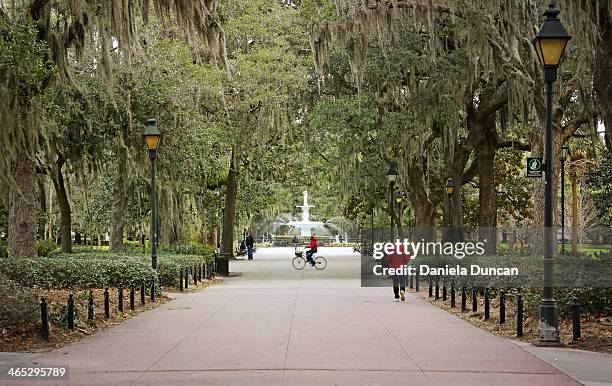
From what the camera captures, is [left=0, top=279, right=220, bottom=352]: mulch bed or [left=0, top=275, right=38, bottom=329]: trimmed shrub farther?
[left=0, top=275, right=38, bottom=329]: trimmed shrub

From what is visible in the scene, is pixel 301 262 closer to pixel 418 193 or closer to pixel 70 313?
pixel 418 193

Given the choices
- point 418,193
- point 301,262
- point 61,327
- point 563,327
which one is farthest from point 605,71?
point 301,262

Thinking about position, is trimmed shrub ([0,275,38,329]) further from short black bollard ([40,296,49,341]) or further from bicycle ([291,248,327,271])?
bicycle ([291,248,327,271])

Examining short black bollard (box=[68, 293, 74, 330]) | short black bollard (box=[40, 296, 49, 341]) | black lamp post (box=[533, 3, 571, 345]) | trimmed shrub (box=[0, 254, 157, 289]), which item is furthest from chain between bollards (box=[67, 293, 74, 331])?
black lamp post (box=[533, 3, 571, 345])

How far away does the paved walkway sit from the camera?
30.8 ft

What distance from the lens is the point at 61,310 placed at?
551 inches

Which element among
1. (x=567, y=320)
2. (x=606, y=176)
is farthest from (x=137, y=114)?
(x=606, y=176)

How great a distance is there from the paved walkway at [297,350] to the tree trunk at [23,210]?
4562 mm

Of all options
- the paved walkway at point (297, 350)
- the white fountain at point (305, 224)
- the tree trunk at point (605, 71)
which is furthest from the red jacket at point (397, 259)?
the white fountain at point (305, 224)

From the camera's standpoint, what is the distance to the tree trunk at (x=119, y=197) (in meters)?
26.8

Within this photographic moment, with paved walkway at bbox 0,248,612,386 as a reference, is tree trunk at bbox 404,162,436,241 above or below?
above

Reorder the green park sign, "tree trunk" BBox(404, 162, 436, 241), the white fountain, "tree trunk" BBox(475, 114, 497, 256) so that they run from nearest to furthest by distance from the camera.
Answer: the green park sign
"tree trunk" BBox(475, 114, 497, 256)
"tree trunk" BBox(404, 162, 436, 241)
the white fountain

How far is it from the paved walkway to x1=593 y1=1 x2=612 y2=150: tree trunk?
4149 mm

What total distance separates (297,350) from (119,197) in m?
19.9
